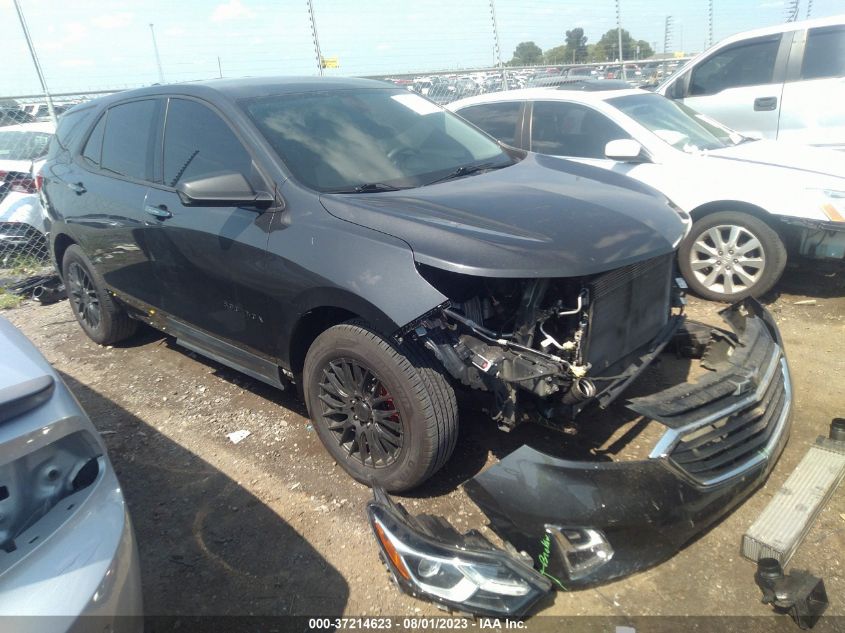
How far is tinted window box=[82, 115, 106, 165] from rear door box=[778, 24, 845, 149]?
6.67m

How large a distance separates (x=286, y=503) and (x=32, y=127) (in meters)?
7.51

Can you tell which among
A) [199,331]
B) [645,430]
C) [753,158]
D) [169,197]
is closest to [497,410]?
[645,430]

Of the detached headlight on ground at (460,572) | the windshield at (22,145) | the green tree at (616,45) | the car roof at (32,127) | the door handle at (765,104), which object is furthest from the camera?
the green tree at (616,45)

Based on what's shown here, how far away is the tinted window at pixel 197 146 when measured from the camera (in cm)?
322

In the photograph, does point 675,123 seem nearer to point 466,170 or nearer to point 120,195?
point 466,170

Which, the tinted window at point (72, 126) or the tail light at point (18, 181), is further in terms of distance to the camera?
the tail light at point (18, 181)

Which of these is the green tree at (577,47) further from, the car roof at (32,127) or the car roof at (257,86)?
the car roof at (257,86)

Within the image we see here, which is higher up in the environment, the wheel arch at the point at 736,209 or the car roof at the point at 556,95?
the car roof at the point at 556,95

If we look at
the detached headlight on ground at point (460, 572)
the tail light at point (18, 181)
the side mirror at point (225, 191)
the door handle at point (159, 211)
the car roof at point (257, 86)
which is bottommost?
the detached headlight on ground at point (460, 572)

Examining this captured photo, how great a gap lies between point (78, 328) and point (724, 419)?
5.28 metres

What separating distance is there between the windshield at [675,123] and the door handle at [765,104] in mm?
1568

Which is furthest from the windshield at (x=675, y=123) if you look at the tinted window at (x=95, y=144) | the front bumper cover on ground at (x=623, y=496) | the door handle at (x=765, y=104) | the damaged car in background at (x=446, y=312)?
the tinted window at (x=95, y=144)

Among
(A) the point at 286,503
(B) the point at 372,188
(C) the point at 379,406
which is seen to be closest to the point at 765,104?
(B) the point at 372,188

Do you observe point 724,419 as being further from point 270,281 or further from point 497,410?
point 270,281
